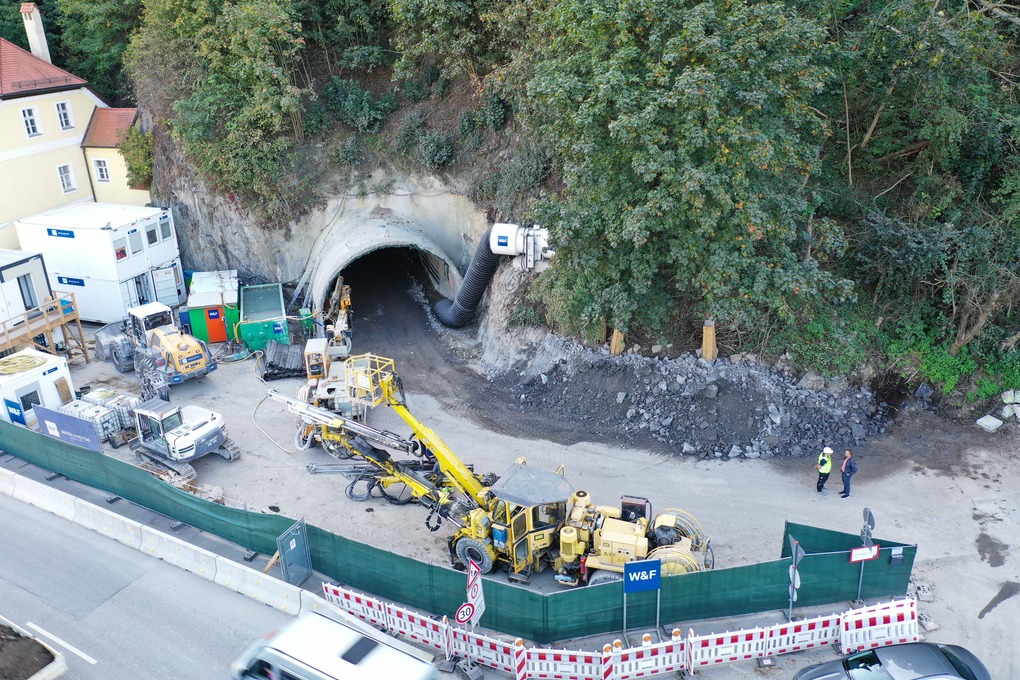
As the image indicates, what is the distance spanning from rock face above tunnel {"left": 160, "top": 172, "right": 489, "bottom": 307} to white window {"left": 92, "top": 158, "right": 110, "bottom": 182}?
11.1ft

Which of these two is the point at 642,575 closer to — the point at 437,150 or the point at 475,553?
the point at 475,553

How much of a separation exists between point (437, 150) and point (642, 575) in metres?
19.8

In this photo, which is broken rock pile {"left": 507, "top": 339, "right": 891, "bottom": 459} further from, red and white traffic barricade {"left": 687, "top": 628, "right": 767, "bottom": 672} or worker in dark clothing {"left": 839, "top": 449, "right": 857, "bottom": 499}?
red and white traffic barricade {"left": 687, "top": 628, "right": 767, "bottom": 672}

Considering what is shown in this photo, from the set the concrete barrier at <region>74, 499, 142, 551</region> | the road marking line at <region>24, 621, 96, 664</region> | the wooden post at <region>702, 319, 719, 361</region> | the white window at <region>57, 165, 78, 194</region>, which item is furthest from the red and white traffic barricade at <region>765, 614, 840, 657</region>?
the white window at <region>57, 165, 78, 194</region>

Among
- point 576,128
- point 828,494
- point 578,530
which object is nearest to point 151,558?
point 578,530

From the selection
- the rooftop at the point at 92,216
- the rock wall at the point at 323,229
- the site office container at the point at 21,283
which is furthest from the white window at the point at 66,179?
the site office container at the point at 21,283

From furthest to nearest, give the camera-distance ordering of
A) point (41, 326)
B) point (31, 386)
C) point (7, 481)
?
point (41, 326) → point (31, 386) → point (7, 481)

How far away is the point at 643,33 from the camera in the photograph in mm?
19688

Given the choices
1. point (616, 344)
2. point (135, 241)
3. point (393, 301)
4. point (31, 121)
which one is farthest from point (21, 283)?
point (616, 344)

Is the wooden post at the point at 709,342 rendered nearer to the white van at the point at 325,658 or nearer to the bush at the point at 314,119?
the white van at the point at 325,658

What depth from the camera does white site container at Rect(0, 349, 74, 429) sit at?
2222 centimetres

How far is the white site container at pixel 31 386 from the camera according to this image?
22.2 metres

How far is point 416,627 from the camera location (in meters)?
14.6

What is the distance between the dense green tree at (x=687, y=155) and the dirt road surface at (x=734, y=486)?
4.04 meters
